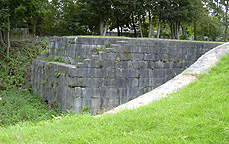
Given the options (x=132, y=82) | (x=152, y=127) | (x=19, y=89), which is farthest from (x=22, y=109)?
(x=152, y=127)

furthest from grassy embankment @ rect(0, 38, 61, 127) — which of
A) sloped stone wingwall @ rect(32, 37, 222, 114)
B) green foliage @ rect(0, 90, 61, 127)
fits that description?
sloped stone wingwall @ rect(32, 37, 222, 114)

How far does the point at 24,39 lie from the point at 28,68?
16.1ft

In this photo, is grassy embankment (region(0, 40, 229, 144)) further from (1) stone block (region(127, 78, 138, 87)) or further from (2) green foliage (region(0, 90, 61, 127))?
(2) green foliage (region(0, 90, 61, 127))

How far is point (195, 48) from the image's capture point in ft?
37.5

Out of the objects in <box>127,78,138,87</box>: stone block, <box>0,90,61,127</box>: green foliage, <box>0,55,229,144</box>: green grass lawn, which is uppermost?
<box>127,78,138,87</box>: stone block

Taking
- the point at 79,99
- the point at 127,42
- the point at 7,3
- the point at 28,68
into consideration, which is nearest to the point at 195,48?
the point at 127,42

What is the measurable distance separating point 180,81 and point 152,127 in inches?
172

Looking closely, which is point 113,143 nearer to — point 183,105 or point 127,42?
point 183,105

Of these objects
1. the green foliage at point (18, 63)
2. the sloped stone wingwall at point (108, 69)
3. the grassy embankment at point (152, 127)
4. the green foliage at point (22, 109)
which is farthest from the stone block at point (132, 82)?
the green foliage at point (18, 63)

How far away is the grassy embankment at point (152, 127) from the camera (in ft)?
13.8

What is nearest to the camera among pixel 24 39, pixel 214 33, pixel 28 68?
pixel 28 68

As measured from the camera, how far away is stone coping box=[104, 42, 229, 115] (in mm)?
7757

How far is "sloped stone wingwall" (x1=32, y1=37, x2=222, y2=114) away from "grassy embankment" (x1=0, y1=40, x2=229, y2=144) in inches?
126

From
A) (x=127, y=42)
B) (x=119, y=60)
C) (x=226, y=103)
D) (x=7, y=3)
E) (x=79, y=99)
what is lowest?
(x=79, y=99)
